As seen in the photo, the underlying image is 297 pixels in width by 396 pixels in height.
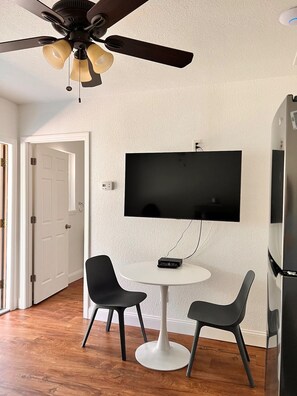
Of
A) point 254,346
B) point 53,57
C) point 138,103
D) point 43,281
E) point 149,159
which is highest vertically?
point 138,103

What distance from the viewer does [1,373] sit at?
225cm

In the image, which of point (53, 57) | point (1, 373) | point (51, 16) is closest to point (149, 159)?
point (53, 57)

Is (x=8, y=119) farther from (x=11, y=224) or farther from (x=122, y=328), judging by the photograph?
(x=122, y=328)

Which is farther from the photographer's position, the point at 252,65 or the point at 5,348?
Answer: the point at 5,348

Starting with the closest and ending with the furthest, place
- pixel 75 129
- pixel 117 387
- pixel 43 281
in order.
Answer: pixel 117 387
pixel 75 129
pixel 43 281

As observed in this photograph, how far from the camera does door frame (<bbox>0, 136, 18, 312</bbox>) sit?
3.50 metres

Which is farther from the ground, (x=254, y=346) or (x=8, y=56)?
(x=8, y=56)

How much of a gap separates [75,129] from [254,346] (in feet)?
9.59

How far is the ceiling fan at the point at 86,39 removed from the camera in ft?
3.93

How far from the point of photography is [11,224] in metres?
3.51

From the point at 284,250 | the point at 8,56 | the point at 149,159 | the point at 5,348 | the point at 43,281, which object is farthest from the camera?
the point at 43,281

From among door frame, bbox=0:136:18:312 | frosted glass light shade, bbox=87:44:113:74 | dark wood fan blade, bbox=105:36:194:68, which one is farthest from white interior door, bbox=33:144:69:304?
dark wood fan blade, bbox=105:36:194:68

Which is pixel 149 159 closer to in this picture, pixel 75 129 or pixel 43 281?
pixel 75 129

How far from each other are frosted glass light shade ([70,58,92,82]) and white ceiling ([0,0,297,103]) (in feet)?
1.24
